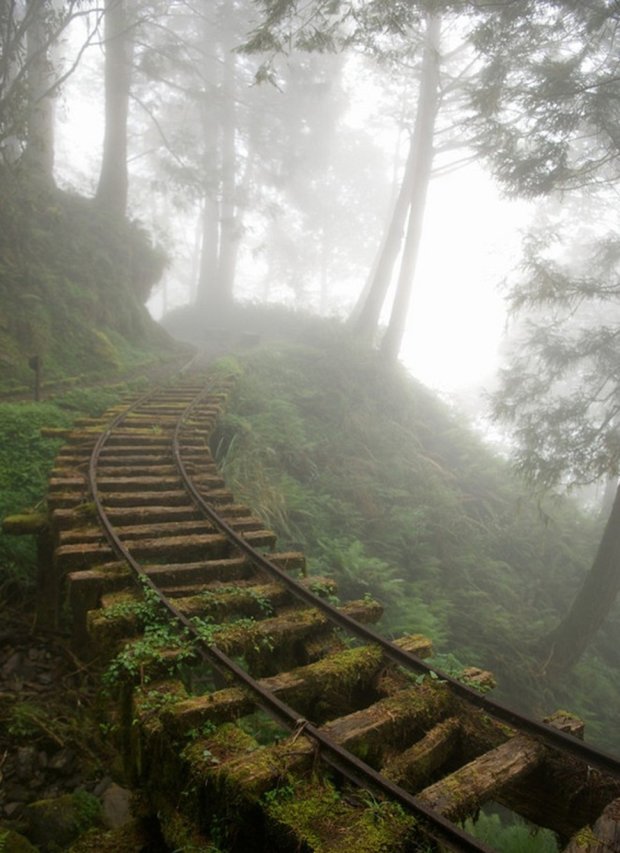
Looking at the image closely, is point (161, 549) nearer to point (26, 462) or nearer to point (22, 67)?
point (26, 462)

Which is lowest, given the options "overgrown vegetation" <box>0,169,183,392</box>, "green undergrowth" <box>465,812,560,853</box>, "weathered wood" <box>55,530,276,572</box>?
"green undergrowth" <box>465,812,560,853</box>

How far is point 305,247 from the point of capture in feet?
131

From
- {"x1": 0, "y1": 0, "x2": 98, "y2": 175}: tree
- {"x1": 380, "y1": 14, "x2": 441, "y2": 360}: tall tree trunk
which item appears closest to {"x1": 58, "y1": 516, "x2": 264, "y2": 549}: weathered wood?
{"x1": 0, "y1": 0, "x2": 98, "y2": 175}: tree

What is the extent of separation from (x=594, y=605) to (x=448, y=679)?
714 centimetres

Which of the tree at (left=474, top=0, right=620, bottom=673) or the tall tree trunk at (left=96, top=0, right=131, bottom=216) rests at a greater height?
the tall tree trunk at (left=96, top=0, right=131, bottom=216)

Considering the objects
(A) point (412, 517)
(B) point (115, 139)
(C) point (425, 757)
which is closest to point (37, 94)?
(B) point (115, 139)

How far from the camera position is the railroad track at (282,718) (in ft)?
8.30

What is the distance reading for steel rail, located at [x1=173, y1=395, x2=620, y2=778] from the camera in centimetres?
304

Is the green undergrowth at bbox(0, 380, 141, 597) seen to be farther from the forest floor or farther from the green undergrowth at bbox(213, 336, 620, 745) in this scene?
the green undergrowth at bbox(213, 336, 620, 745)

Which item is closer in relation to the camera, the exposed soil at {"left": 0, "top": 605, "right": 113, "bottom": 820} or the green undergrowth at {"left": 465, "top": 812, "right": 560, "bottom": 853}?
the exposed soil at {"left": 0, "top": 605, "right": 113, "bottom": 820}

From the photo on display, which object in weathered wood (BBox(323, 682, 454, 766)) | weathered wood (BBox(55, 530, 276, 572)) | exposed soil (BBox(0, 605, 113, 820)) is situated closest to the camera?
weathered wood (BBox(323, 682, 454, 766))

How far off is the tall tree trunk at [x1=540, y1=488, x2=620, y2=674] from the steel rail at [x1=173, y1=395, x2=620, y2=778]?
6800 mm

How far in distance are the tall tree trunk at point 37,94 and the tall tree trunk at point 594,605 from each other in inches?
559

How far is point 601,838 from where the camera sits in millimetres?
2461
